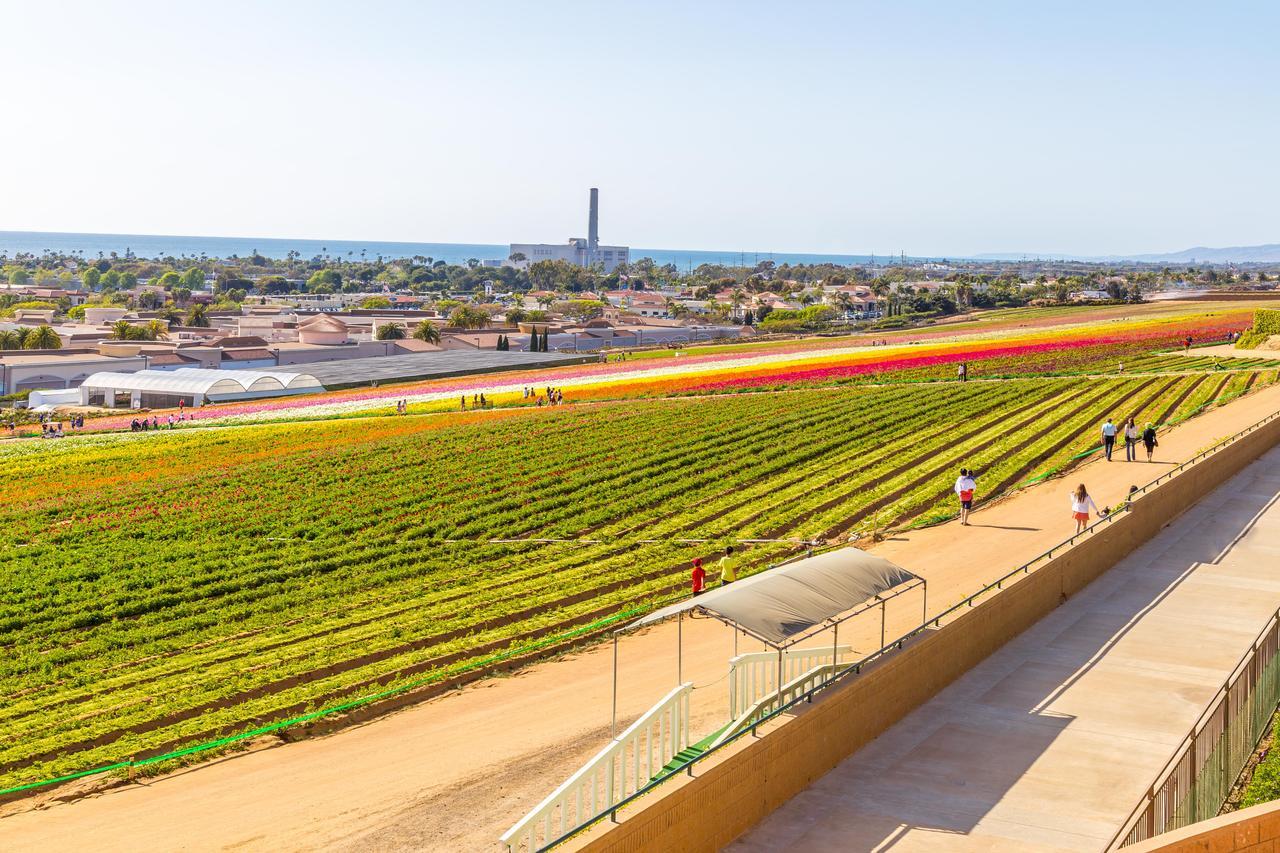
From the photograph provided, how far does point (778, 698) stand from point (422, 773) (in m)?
4.33

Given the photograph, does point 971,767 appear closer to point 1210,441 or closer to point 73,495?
point 1210,441

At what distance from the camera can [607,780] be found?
1091cm

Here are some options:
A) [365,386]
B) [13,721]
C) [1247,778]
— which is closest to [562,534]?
[13,721]

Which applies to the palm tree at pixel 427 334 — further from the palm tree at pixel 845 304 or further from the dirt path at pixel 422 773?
the dirt path at pixel 422 773

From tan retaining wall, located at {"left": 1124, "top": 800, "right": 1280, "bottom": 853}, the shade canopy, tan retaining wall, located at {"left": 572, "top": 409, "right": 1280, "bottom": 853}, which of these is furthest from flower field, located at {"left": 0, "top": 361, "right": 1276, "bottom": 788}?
tan retaining wall, located at {"left": 1124, "top": 800, "right": 1280, "bottom": 853}

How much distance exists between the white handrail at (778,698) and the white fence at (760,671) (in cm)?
17

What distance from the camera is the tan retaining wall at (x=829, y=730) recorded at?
34.7ft

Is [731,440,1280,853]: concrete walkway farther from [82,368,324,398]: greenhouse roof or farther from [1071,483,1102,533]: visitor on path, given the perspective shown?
[82,368,324,398]: greenhouse roof

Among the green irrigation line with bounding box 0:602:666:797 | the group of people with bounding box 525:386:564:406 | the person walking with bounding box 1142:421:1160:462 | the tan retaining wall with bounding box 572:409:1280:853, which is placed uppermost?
the person walking with bounding box 1142:421:1160:462

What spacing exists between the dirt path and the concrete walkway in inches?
74.3

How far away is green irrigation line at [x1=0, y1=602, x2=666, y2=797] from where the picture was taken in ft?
51.2

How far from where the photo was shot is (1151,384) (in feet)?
160

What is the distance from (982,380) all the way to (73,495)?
116ft

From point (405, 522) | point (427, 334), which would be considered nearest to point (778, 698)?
point (405, 522)
